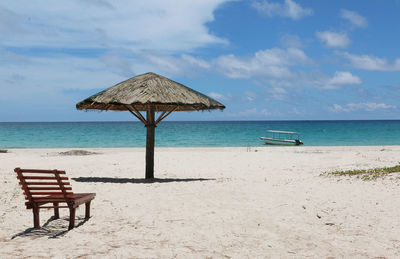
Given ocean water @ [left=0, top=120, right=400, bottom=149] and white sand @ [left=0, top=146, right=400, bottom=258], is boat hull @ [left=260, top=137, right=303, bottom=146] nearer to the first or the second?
ocean water @ [left=0, top=120, right=400, bottom=149]

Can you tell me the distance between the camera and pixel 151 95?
980cm

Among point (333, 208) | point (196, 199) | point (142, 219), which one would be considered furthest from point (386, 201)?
point (142, 219)

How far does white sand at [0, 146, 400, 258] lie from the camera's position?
4.75 meters

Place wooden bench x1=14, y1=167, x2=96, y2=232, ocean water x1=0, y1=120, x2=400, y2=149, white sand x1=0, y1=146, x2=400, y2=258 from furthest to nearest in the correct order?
1. ocean water x1=0, y1=120, x2=400, y2=149
2. wooden bench x1=14, y1=167, x2=96, y2=232
3. white sand x1=0, y1=146, x2=400, y2=258

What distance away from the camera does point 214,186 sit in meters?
9.42

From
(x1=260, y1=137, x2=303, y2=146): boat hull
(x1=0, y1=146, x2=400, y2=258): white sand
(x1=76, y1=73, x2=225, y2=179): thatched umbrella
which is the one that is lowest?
(x1=0, y1=146, x2=400, y2=258): white sand

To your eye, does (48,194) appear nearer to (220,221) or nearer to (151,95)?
(220,221)

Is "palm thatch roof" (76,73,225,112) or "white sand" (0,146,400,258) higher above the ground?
"palm thatch roof" (76,73,225,112)

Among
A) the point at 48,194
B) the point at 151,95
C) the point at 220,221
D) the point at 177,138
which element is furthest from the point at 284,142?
the point at 48,194

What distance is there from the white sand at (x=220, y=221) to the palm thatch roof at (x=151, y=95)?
7.14 feet

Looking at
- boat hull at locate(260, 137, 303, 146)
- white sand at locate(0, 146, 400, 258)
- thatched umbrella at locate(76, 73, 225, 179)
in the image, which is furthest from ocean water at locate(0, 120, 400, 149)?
white sand at locate(0, 146, 400, 258)

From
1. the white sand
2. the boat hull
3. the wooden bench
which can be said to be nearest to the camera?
the white sand

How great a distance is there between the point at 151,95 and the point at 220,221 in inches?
186

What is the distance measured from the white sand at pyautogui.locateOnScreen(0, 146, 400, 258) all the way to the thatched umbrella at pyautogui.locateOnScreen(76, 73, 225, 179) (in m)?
2.03
